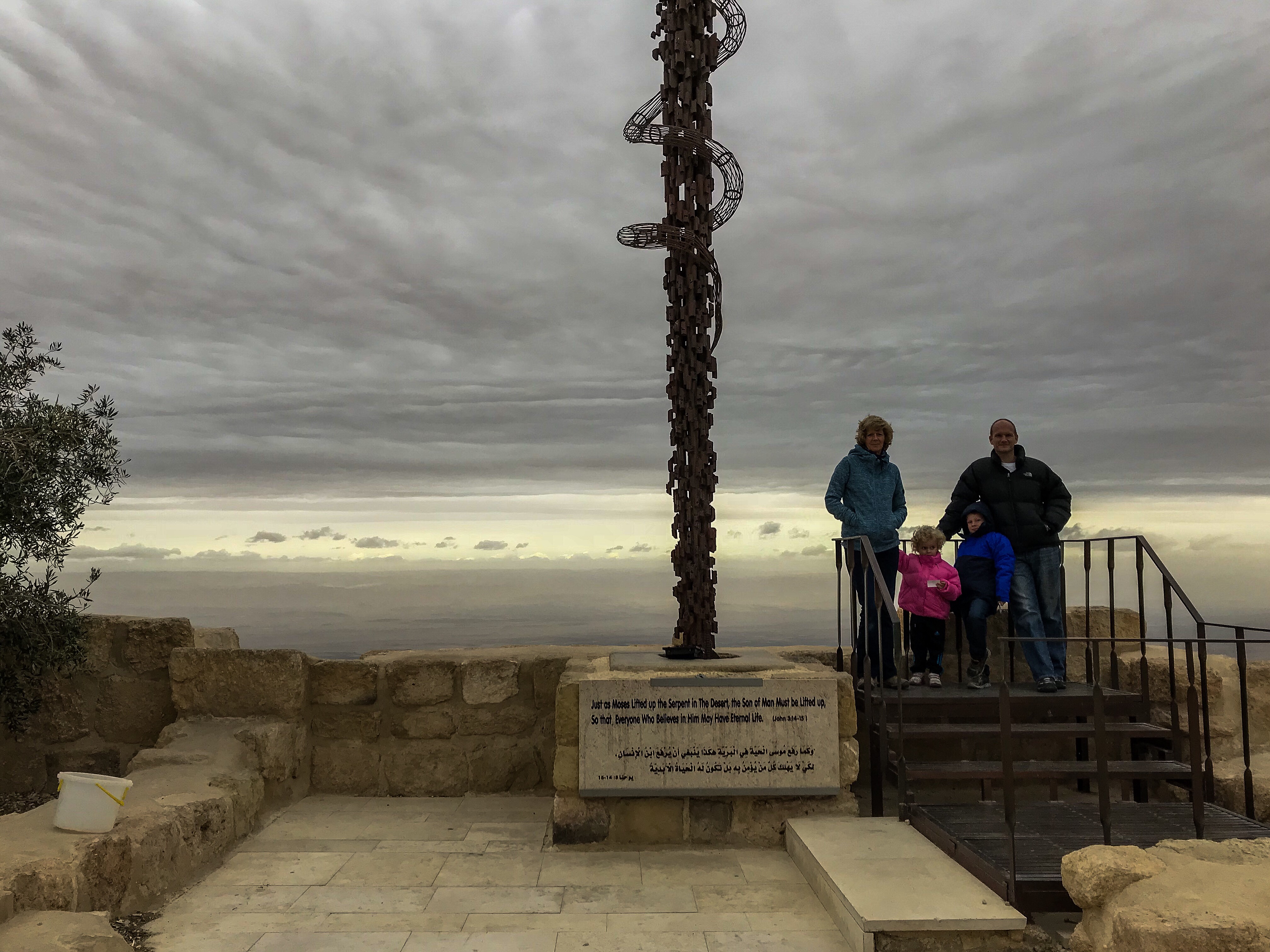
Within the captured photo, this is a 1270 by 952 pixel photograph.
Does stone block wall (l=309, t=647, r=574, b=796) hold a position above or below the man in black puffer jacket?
below

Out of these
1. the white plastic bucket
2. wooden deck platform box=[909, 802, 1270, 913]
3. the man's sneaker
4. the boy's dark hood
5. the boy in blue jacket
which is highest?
the boy's dark hood

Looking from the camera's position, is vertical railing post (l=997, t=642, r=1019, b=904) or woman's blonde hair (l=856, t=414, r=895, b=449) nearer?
vertical railing post (l=997, t=642, r=1019, b=904)

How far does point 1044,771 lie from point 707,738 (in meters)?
1.73

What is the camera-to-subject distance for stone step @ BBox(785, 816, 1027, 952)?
11.1 feet

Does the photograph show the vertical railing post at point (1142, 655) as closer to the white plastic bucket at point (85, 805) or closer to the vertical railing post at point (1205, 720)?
the vertical railing post at point (1205, 720)

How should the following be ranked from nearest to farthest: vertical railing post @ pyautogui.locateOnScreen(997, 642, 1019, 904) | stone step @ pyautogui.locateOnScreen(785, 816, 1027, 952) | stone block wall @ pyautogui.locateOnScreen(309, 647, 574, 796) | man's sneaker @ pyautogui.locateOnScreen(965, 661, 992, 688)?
1. stone step @ pyautogui.locateOnScreen(785, 816, 1027, 952)
2. vertical railing post @ pyautogui.locateOnScreen(997, 642, 1019, 904)
3. man's sneaker @ pyautogui.locateOnScreen(965, 661, 992, 688)
4. stone block wall @ pyautogui.locateOnScreen(309, 647, 574, 796)

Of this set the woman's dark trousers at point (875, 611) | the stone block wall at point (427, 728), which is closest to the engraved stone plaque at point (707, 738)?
the woman's dark trousers at point (875, 611)

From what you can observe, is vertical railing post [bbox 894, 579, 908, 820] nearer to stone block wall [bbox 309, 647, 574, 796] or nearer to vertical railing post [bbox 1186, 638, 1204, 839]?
vertical railing post [bbox 1186, 638, 1204, 839]

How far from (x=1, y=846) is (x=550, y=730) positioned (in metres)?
3.13

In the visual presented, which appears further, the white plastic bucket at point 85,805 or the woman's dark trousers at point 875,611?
the woman's dark trousers at point 875,611

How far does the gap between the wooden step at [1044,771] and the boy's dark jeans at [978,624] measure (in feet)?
3.07

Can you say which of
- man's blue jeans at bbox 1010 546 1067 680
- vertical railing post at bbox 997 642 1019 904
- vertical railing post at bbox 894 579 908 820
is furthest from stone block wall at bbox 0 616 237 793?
man's blue jeans at bbox 1010 546 1067 680

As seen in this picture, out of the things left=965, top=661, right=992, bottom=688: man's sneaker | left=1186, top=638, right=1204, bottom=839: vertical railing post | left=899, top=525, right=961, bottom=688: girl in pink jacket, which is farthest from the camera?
left=899, top=525, right=961, bottom=688: girl in pink jacket

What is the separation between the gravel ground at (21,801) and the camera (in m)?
5.53
